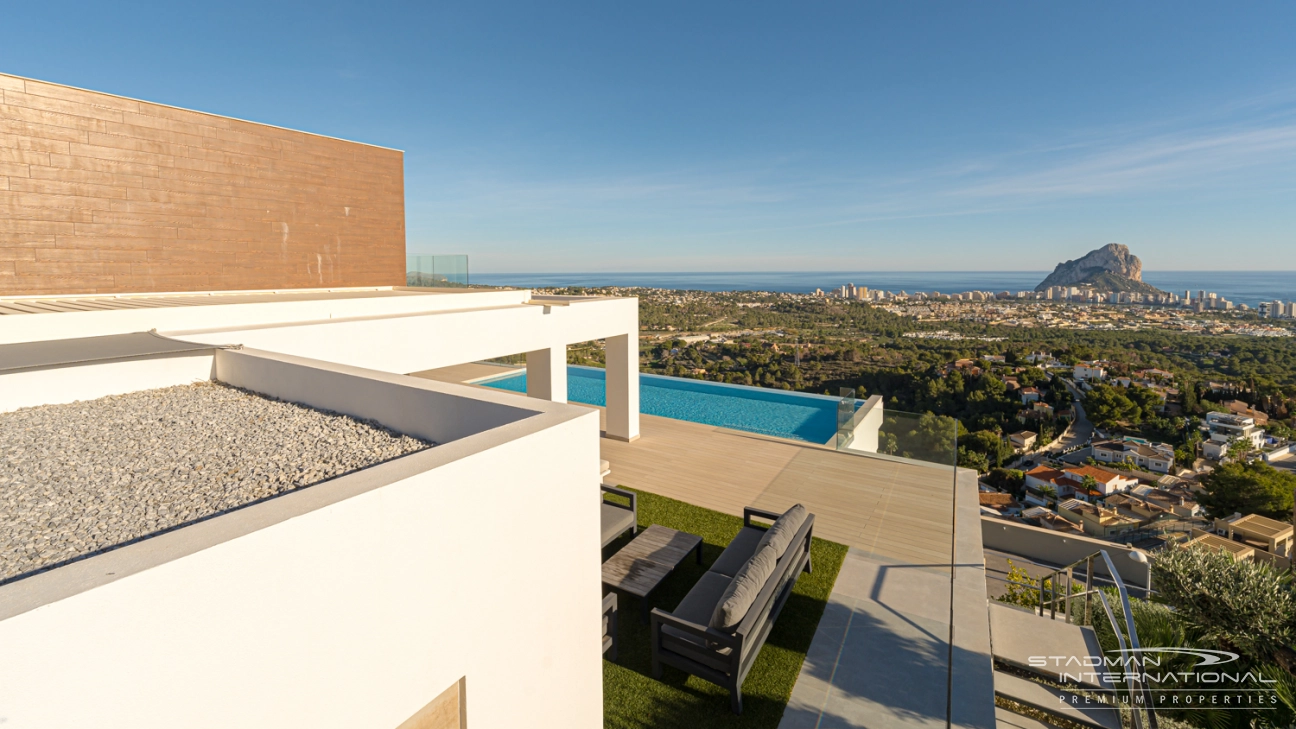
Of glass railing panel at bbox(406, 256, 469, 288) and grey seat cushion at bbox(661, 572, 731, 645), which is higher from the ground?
glass railing panel at bbox(406, 256, 469, 288)

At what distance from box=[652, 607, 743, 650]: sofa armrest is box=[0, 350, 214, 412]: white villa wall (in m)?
4.26

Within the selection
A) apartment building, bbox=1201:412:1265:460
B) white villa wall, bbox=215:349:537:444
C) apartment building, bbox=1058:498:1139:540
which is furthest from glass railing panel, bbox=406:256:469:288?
apartment building, bbox=1201:412:1265:460

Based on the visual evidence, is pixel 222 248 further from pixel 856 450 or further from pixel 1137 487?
pixel 1137 487

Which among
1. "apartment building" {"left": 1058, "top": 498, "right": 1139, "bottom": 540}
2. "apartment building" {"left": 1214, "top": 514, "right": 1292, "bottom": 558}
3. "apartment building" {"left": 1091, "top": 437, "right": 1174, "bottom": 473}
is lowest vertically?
"apartment building" {"left": 1214, "top": 514, "right": 1292, "bottom": 558}

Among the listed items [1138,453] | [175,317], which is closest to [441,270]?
[175,317]

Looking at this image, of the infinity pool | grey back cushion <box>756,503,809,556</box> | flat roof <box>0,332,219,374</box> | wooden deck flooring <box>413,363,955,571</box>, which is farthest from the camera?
the infinity pool

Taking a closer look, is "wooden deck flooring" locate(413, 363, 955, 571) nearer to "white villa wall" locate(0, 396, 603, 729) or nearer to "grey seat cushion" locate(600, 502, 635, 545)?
"grey seat cushion" locate(600, 502, 635, 545)

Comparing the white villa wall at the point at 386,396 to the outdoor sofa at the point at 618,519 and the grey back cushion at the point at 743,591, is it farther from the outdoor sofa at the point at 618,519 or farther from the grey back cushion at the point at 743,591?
the outdoor sofa at the point at 618,519

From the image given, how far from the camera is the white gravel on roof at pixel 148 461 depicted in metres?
1.85

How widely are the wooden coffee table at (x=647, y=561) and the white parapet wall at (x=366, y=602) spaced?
5.75 feet

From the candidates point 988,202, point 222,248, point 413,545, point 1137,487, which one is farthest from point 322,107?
point 988,202

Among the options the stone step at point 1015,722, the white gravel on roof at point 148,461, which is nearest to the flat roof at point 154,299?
the white gravel on roof at point 148,461

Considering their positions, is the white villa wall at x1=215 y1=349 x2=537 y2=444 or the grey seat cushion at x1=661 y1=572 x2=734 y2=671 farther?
the grey seat cushion at x1=661 y1=572 x2=734 y2=671

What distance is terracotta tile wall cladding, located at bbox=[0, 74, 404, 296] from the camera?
743 cm
